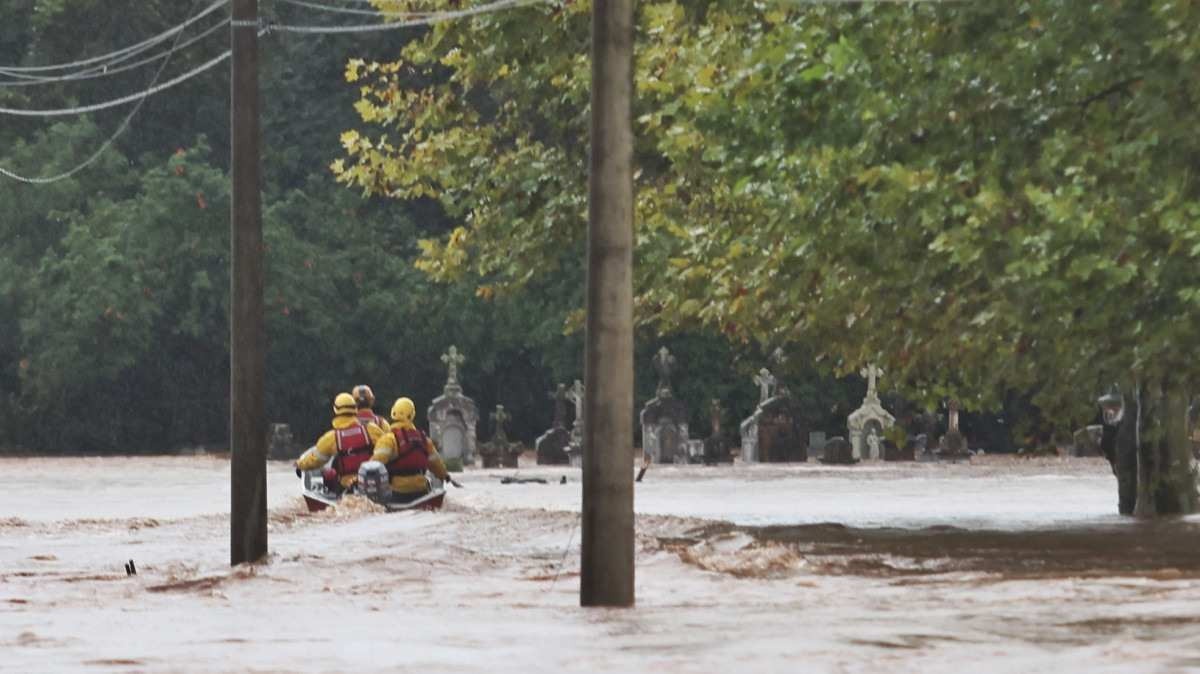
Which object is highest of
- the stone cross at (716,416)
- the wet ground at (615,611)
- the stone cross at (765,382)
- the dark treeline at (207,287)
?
the dark treeline at (207,287)

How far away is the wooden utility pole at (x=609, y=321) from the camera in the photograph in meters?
18.5

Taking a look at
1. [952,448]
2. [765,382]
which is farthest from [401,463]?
[952,448]

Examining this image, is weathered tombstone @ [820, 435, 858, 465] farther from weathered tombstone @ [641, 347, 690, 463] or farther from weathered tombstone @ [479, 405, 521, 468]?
weathered tombstone @ [479, 405, 521, 468]

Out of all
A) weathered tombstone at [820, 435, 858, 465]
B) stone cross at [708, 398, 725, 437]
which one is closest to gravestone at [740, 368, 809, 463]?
stone cross at [708, 398, 725, 437]

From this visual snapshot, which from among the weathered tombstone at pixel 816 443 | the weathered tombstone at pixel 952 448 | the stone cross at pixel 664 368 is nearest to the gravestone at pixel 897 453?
the weathered tombstone at pixel 952 448

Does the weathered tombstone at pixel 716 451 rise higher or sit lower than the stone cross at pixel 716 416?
lower

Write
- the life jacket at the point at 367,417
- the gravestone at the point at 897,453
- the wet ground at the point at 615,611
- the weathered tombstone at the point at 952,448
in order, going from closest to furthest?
the wet ground at the point at 615,611
the life jacket at the point at 367,417
the weathered tombstone at the point at 952,448
the gravestone at the point at 897,453

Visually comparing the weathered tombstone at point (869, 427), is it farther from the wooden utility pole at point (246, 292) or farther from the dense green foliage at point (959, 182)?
the wooden utility pole at point (246, 292)

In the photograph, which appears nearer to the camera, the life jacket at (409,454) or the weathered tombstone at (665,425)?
the life jacket at (409,454)

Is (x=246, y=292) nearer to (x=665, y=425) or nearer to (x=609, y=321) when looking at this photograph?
(x=609, y=321)

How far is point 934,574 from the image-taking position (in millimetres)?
22281

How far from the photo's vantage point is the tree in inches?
819

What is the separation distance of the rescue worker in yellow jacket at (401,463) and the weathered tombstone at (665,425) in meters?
27.0

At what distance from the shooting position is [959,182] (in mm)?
21875
